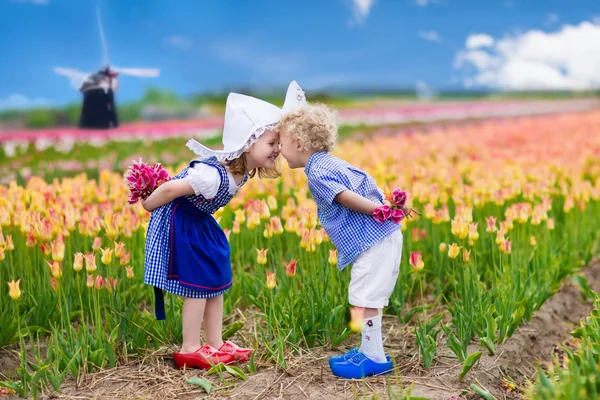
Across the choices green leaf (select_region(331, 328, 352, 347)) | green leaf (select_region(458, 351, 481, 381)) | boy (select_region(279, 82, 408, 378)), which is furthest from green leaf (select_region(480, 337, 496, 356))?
green leaf (select_region(331, 328, 352, 347))

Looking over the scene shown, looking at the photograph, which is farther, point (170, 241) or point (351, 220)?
point (170, 241)

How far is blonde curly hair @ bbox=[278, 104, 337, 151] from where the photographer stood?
9.71 ft

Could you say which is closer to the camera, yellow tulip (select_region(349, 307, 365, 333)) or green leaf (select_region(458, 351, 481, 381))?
yellow tulip (select_region(349, 307, 365, 333))

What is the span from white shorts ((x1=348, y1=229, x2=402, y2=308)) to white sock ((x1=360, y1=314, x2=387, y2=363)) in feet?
0.28

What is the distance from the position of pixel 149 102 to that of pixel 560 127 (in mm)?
10774

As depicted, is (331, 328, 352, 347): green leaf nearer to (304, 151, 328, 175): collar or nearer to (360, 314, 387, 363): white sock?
(360, 314, 387, 363): white sock

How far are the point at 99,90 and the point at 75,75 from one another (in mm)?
142

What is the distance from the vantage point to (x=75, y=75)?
368 centimetres

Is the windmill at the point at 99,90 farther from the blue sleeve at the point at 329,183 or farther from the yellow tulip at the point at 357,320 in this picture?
the yellow tulip at the point at 357,320

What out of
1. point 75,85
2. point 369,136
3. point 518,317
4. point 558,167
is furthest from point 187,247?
point 369,136

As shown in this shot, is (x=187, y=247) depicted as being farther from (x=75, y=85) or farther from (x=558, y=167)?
(x=558, y=167)

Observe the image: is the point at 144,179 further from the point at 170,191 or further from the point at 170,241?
the point at 170,241

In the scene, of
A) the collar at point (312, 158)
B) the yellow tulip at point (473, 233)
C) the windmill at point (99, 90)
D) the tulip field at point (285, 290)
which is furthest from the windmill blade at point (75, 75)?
the yellow tulip at point (473, 233)

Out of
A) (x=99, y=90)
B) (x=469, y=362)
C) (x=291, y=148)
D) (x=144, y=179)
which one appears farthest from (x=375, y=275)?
(x=99, y=90)
